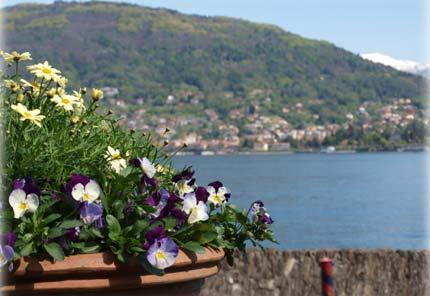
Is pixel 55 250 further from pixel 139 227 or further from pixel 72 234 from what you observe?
pixel 139 227

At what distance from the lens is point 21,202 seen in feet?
5.96

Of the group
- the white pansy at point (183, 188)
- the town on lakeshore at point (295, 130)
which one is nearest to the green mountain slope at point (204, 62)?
the town on lakeshore at point (295, 130)

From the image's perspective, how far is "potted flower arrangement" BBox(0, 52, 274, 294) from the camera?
180cm

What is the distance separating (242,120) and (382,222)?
52.9 m

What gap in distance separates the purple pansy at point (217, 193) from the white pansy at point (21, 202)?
53cm

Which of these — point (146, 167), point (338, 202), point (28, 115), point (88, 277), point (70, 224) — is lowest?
point (338, 202)

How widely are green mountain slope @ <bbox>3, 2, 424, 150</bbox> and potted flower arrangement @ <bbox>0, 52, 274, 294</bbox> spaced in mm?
88131

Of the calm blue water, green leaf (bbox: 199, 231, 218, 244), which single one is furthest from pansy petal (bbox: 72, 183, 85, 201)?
the calm blue water

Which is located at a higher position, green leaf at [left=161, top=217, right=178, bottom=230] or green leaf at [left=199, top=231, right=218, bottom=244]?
green leaf at [left=161, top=217, right=178, bottom=230]

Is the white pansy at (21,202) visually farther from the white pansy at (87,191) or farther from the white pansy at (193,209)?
the white pansy at (193,209)

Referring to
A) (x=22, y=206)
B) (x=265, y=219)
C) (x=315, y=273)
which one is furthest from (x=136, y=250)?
(x=315, y=273)

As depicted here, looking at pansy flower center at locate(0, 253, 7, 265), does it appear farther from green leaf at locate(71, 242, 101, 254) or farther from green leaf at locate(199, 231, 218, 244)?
green leaf at locate(199, 231, 218, 244)

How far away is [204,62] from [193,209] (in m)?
116

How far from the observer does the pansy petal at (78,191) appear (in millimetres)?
1838
